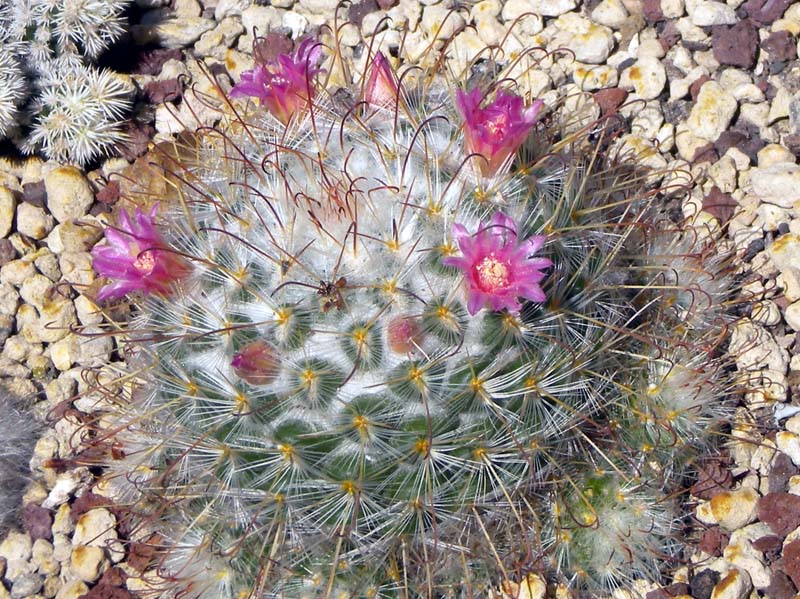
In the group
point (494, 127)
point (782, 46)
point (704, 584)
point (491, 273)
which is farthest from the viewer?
point (782, 46)

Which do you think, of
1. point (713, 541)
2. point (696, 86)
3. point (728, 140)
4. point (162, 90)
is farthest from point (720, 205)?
point (162, 90)

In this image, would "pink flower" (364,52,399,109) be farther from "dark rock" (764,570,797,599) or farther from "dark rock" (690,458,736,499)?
"dark rock" (764,570,797,599)

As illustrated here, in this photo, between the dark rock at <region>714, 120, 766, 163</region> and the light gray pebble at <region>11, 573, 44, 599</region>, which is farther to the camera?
the dark rock at <region>714, 120, 766, 163</region>

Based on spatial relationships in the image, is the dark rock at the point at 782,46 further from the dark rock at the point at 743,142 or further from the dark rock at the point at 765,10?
the dark rock at the point at 743,142

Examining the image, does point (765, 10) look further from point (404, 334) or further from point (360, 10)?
point (404, 334)

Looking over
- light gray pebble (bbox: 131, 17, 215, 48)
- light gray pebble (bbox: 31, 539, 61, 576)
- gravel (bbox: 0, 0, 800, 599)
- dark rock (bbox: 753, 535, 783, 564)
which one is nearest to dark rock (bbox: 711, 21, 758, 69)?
gravel (bbox: 0, 0, 800, 599)

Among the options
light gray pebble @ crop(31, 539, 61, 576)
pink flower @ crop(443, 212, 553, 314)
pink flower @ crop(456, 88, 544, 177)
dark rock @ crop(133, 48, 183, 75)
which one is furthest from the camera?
dark rock @ crop(133, 48, 183, 75)

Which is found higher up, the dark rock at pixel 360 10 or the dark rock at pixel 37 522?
the dark rock at pixel 360 10

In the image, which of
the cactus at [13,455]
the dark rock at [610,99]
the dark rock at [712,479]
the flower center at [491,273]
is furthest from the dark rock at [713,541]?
the cactus at [13,455]
